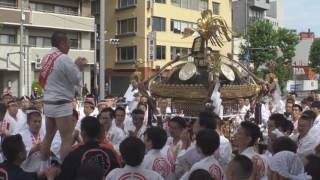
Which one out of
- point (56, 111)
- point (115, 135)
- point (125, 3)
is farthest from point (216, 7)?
point (56, 111)

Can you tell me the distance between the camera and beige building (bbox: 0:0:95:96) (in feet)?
99.5

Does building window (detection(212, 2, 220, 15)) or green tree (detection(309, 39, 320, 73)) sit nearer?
building window (detection(212, 2, 220, 15))

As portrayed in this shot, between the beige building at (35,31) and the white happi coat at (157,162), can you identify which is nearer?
the white happi coat at (157,162)

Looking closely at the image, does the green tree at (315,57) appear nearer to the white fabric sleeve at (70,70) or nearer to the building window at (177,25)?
the building window at (177,25)

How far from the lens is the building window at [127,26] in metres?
38.3

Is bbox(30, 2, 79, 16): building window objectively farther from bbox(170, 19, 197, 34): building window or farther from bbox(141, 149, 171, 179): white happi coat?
bbox(141, 149, 171, 179): white happi coat

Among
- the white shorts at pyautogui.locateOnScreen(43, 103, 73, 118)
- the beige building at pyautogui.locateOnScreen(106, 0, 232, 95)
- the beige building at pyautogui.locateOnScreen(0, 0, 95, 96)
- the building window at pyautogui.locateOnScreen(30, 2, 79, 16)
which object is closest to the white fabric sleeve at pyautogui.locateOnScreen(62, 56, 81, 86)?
the white shorts at pyautogui.locateOnScreen(43, 103, 73, 118)

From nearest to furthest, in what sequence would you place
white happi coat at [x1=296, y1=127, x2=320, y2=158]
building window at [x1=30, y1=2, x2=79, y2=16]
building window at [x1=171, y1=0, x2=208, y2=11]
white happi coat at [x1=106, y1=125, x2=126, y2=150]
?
1. white happi coat at [x1=296, y1=127, x2=320, y2=158]
2. white happi coat at [x1=106, y1=125, x2=126, y2=150]
3. building window at [x1=30, y1=2, x2=79, y2=16]
4. building window at [x1=171, y1=0, x2=208, y2=11]

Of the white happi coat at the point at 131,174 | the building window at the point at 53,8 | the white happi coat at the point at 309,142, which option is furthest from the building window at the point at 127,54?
the white happi coat at the point at 131,174

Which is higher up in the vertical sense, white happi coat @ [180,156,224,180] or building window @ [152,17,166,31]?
building window @ [152,17,166,31]

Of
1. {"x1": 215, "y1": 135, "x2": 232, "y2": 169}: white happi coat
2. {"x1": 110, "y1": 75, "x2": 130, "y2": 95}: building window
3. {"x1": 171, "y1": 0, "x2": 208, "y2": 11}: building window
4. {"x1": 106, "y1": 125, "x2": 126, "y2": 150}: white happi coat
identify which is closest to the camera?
{"x1": 215, "y1": 135, "x2": 232, "y2": 169}: white happi coat

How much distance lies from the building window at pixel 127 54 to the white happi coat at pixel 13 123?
30444mm

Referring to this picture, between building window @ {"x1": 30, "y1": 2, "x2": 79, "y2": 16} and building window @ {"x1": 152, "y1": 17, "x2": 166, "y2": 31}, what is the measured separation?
632 cm

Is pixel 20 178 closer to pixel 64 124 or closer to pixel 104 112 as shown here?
pixel 64 124
